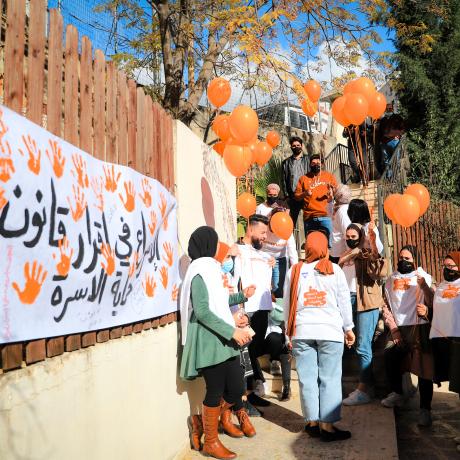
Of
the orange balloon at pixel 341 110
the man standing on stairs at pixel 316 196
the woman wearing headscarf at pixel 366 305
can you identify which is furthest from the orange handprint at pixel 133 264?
the man standing on stairs at pixel 316 196

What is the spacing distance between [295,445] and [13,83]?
3558mm

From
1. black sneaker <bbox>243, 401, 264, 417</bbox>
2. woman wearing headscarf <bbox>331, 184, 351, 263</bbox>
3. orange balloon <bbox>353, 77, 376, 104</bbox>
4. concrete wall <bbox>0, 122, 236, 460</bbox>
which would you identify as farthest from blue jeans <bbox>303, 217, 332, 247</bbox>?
black sneaker <bbox>243, 401, 264, 417</bbox>

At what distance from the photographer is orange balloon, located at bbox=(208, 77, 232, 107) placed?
635 cm

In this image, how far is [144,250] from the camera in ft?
11.3

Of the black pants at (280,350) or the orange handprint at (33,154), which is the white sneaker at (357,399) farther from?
the orange handprint at (33,154)

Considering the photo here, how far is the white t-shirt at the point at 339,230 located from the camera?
629 centimetres

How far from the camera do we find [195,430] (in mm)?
4090

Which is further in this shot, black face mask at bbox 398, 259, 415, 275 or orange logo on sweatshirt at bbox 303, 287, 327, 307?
black face mask at bbox 398, 259, 415, 275

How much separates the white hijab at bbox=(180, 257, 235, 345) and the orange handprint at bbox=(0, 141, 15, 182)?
1.91 metres

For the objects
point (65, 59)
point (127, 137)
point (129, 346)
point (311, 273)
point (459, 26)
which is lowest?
point (129, 346)

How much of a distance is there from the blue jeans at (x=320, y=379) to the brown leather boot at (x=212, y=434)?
0.86 m

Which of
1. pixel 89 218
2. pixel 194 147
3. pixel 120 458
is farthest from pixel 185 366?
pixel 194 147

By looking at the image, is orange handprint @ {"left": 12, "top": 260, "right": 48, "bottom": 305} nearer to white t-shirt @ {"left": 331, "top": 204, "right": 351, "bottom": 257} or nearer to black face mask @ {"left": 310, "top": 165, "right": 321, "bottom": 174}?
white t-shirt @ {"left": 331, "top": 204, "right": 351, "bottom": 257}

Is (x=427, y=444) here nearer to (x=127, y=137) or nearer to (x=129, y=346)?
(x=129, y=346)
